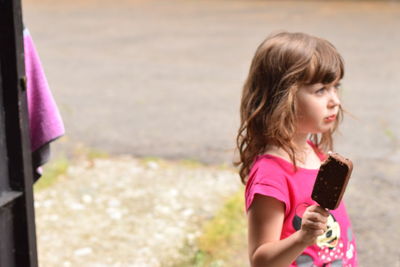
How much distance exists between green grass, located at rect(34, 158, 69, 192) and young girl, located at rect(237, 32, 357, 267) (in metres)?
2.55

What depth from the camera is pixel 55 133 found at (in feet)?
8.04

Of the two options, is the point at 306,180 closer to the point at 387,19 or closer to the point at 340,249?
the point at 340,249

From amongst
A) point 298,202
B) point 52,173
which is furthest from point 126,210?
point 298,202

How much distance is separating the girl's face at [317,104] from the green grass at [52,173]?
269cm

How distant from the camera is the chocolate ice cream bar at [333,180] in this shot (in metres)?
1.78

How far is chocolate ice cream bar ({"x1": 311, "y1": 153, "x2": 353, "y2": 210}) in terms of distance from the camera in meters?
1.78

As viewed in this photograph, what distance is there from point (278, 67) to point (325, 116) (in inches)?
8.1

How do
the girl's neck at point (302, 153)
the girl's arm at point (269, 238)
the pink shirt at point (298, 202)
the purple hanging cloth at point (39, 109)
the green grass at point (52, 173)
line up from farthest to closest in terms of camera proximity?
1. the green grass at point (52, 173)
2. the purple hanging cloth at point (39, 109)
3. the girl's neck at point (302, 153)
4. the pink shirt at point (298, 202)
5. the girl's arm at point (269, 238)

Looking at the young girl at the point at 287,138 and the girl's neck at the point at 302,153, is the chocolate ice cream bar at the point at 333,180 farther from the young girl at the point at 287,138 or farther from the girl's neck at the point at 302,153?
the girl's neck at the point at 302,153

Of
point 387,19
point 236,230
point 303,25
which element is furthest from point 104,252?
point 387,19

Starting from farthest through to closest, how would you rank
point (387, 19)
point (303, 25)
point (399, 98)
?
point (387, 19)
point (303, 25)
point (399, 98)

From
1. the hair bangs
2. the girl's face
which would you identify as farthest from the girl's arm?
the hair bangs

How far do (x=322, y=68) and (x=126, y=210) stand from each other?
7.33 ft

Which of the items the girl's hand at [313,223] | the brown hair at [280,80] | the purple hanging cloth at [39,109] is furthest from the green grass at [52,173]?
Answer: the girl's hand at [313,223]
